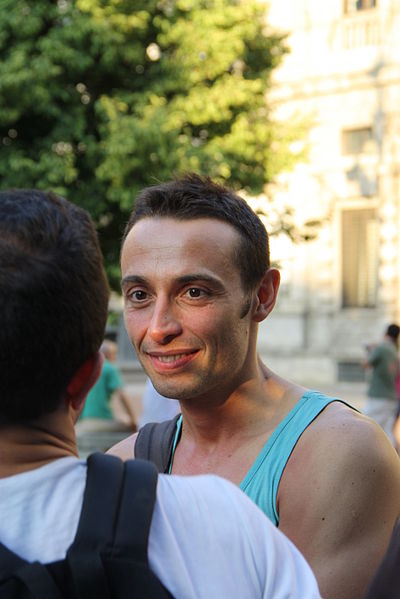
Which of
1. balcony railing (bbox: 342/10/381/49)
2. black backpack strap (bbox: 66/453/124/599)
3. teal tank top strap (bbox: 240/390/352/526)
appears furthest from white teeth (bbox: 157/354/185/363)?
balcony railing (bbox: 342/10/381/49)

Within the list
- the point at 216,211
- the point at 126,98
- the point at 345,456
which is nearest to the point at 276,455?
the point at 345,456

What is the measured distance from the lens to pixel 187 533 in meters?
1.29

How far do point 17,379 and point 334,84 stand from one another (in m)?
20.7

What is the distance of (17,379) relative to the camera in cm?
130

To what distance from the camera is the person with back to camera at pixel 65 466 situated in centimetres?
125

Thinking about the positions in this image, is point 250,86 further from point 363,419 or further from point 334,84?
point 363,419

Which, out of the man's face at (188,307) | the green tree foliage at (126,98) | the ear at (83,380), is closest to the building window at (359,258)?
the green tree foliage at (126,98)

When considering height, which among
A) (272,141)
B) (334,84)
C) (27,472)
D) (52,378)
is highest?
(334,84)

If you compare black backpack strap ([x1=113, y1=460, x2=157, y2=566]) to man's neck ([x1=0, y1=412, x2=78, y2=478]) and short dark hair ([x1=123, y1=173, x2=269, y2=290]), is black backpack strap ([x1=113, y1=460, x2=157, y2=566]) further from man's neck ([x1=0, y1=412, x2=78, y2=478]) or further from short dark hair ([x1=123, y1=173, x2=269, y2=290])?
short dark hair ([x1=123, y1=173, x2=269, y2=290])

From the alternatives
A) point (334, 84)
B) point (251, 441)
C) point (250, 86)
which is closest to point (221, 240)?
point (251, 441)

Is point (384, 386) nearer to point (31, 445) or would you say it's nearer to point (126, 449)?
point (126, 449)

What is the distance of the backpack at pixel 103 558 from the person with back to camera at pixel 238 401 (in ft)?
2.54

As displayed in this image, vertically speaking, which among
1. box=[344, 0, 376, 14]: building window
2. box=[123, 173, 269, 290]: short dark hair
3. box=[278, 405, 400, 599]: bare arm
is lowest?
box=[278, 405, 400, 599]: bare arm

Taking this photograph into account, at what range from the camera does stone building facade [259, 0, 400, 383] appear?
804 inches
